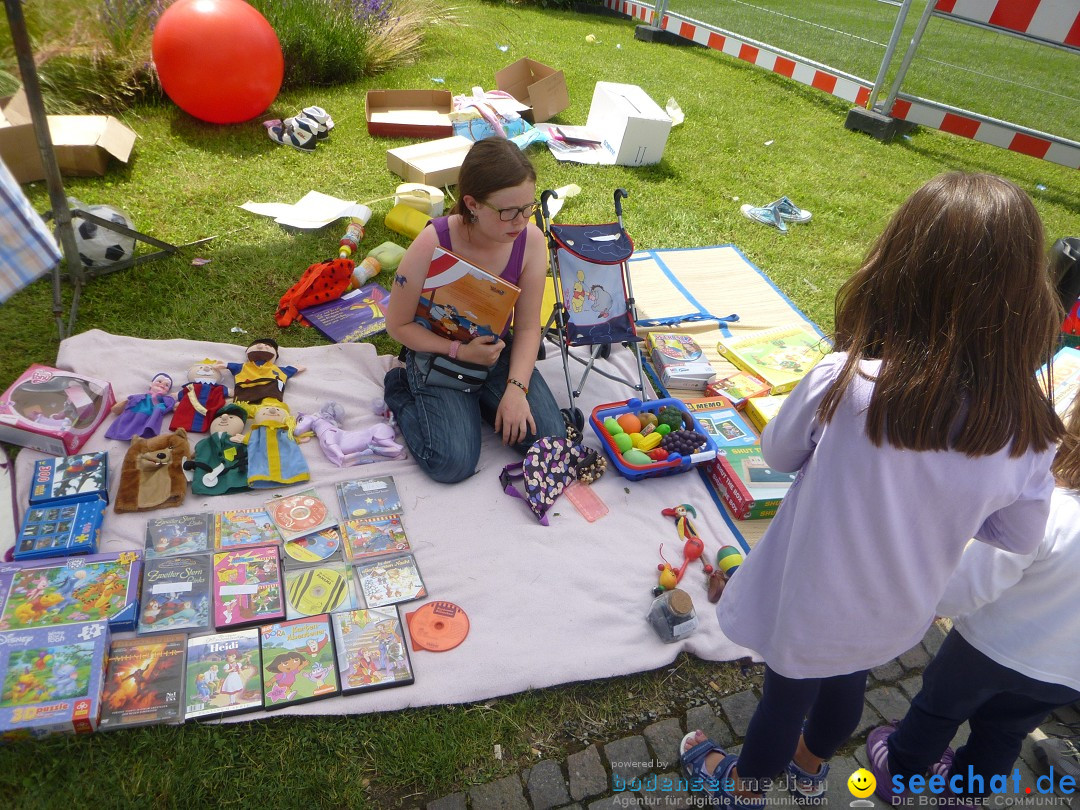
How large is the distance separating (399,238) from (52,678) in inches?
135

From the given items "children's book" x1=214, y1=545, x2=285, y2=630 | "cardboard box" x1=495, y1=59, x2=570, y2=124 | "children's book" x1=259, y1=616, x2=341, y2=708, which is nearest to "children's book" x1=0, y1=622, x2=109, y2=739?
"children's book" x1=214, y1=545, x2=285, y2=630

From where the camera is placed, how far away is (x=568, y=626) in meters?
2.81

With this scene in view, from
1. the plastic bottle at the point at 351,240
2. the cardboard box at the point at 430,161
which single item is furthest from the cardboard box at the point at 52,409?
the cardboard box at the point at 430,161

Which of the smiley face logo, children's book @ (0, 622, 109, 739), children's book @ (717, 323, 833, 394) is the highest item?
children's book @ (717, 323, 833, 394)

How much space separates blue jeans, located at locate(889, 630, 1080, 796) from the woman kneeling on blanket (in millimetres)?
1862

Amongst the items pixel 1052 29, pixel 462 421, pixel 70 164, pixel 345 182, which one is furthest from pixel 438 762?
pixel 1052 29

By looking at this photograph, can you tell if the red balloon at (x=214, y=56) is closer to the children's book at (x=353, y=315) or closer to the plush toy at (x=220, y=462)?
the children's book at (x=353, y=315)

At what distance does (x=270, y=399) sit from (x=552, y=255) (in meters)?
1.55

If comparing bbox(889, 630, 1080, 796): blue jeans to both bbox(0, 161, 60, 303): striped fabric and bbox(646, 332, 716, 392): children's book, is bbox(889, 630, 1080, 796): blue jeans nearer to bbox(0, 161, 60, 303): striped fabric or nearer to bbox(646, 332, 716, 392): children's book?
bbox(646, 332, 716, 392): children's book

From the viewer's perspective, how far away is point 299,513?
3.05m

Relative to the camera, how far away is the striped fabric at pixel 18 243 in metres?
2.06

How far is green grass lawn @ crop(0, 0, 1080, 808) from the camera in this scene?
2.25 m

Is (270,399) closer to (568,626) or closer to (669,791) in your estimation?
(568,626)

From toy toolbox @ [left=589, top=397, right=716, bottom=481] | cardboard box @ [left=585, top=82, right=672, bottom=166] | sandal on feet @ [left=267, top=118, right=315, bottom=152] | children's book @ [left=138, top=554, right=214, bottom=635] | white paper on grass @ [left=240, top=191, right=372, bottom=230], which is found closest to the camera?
children's book @ [left=138, top=554, right=214, bottom=635]
